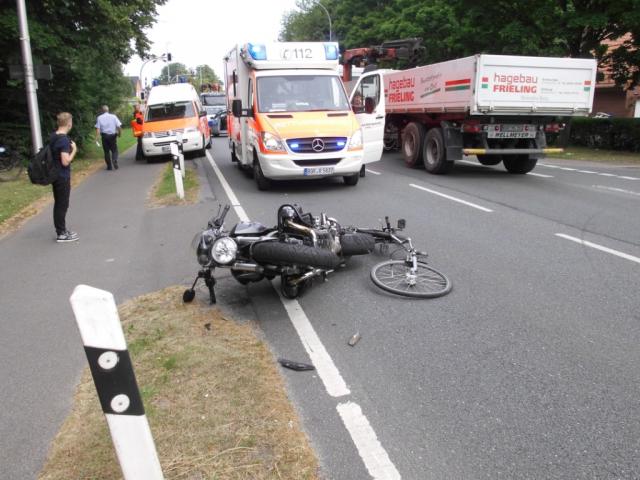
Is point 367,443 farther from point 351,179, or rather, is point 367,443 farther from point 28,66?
point 28,66

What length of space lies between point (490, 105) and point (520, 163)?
8.48 ft

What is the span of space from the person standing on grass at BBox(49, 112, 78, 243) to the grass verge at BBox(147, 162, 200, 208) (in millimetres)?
2607

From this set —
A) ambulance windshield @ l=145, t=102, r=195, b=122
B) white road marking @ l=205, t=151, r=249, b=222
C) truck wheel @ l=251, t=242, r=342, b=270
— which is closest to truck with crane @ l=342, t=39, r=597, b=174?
white road marking @ l=205, t=151, r=249, b=222

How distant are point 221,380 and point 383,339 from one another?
4.37 feet

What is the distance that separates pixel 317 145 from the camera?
34.8ft

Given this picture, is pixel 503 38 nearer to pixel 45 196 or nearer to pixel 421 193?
pixel 421 193

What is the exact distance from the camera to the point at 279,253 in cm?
467

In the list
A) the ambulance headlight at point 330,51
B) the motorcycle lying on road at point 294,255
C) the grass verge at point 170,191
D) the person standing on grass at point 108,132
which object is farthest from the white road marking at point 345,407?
the person standing on grass at point 108,132

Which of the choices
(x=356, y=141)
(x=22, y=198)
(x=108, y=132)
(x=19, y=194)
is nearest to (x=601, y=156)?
(x=356, y=141)

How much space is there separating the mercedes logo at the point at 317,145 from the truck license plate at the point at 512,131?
Answer: 4.21 meters

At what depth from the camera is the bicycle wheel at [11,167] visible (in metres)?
14.9

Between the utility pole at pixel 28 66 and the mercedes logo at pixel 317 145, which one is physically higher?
the utility pole at pixel 28 66

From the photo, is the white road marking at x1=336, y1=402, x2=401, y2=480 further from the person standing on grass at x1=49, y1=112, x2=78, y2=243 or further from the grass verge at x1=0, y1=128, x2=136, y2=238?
the grass verge at x1=0, y1=128, x2=136, y2=238

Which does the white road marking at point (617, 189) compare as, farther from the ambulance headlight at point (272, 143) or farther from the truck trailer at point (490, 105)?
the ambulance headlight at point (272, 143)
